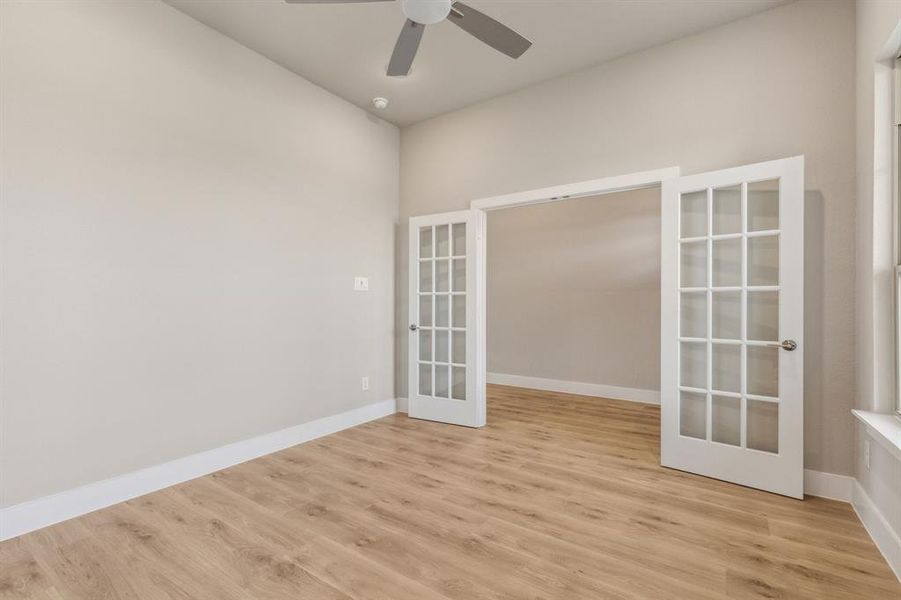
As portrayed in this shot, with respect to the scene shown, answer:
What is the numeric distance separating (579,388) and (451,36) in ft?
13.5

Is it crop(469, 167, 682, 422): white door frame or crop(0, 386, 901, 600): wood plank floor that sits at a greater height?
crop(469, 167, 682, 422): white door frame

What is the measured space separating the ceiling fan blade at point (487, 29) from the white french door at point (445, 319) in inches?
68.2

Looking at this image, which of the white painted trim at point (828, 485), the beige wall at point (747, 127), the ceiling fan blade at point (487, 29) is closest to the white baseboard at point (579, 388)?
the white painted trim at point (828, 485)

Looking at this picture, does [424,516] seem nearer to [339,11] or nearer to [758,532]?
[758,532]

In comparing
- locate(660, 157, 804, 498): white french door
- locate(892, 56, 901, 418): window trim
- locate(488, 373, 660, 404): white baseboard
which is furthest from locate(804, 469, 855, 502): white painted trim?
locate(488, 373, 660, 404): white baseboard

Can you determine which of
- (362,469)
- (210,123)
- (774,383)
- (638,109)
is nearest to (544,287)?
(638,109)

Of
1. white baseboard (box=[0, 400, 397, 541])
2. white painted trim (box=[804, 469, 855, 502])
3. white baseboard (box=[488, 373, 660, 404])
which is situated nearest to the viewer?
white baseboard (box=[0, 400, 397, 541])

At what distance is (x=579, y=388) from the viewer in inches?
208

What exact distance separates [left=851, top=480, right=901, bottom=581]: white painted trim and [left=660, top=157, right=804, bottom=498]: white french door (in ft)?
0.81

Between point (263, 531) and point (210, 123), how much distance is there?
262cm

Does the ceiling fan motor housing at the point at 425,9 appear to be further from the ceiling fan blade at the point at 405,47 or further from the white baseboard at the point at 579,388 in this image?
the white baseboard at the point at 579,388

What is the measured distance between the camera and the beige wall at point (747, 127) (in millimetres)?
2449

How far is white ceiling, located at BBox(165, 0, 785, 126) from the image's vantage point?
8.80ft

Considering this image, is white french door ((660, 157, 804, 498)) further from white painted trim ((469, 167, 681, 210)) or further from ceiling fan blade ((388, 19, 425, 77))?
ceiling fan blade ((388, 19, 425, 77))
